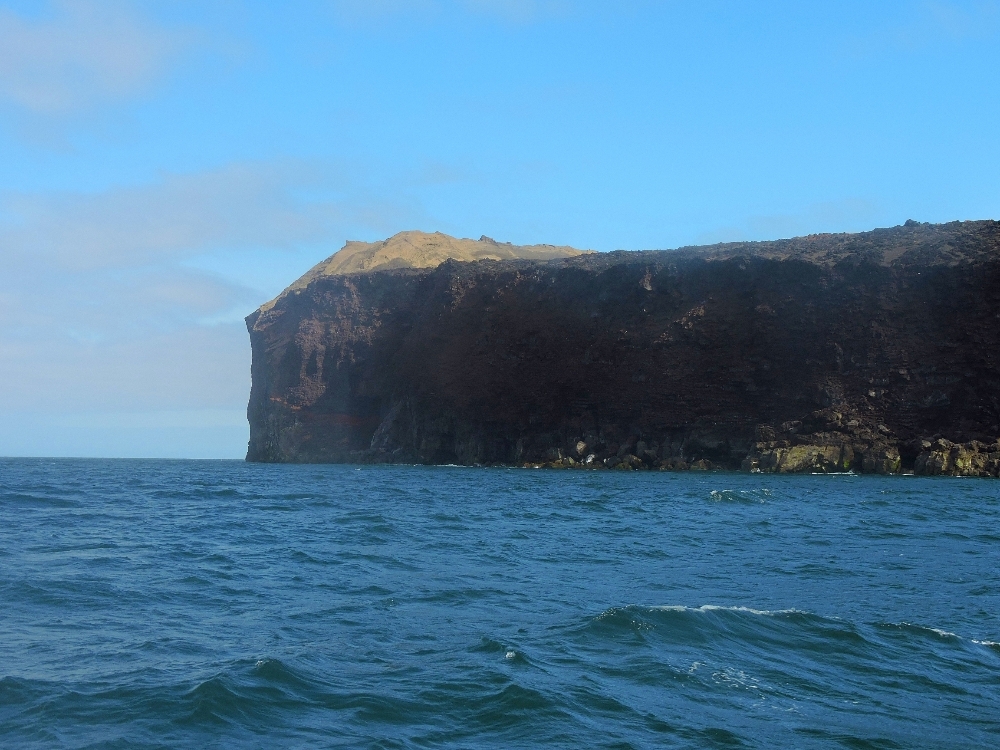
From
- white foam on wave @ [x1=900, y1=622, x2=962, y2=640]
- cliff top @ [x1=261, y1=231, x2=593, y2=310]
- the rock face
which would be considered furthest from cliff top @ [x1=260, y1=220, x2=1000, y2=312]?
white foam on wave @ [x1=900, y1=622, x2=962, y2=640]

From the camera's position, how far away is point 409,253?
152 metres

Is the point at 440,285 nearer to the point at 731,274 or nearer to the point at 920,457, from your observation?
the point at 731,274

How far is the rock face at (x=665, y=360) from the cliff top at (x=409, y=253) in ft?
89.1

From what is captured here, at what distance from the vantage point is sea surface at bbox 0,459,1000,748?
846 cm

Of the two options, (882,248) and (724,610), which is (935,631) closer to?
(724,610)

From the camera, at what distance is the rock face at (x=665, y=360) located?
241 feet

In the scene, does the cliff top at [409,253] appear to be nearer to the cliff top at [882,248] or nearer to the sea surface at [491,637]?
the cliff top at [882,248]

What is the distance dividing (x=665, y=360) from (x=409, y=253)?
7537 cm

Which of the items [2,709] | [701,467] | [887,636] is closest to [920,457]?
[701,467]

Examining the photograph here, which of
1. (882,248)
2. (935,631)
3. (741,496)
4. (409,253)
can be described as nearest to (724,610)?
(935,631)

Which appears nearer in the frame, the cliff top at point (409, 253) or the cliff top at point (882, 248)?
the cliff top at point (882, 248)

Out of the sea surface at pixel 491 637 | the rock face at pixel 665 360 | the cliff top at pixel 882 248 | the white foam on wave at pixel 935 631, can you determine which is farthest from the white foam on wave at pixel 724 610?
the cliff top at pixel 882 248

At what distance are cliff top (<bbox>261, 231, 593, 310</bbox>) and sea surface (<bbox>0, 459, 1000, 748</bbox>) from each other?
378 feet

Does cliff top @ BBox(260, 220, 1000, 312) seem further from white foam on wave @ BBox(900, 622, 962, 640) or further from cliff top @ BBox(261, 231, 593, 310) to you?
white foam on wave @ BBox(900, 622, 962, 640)
